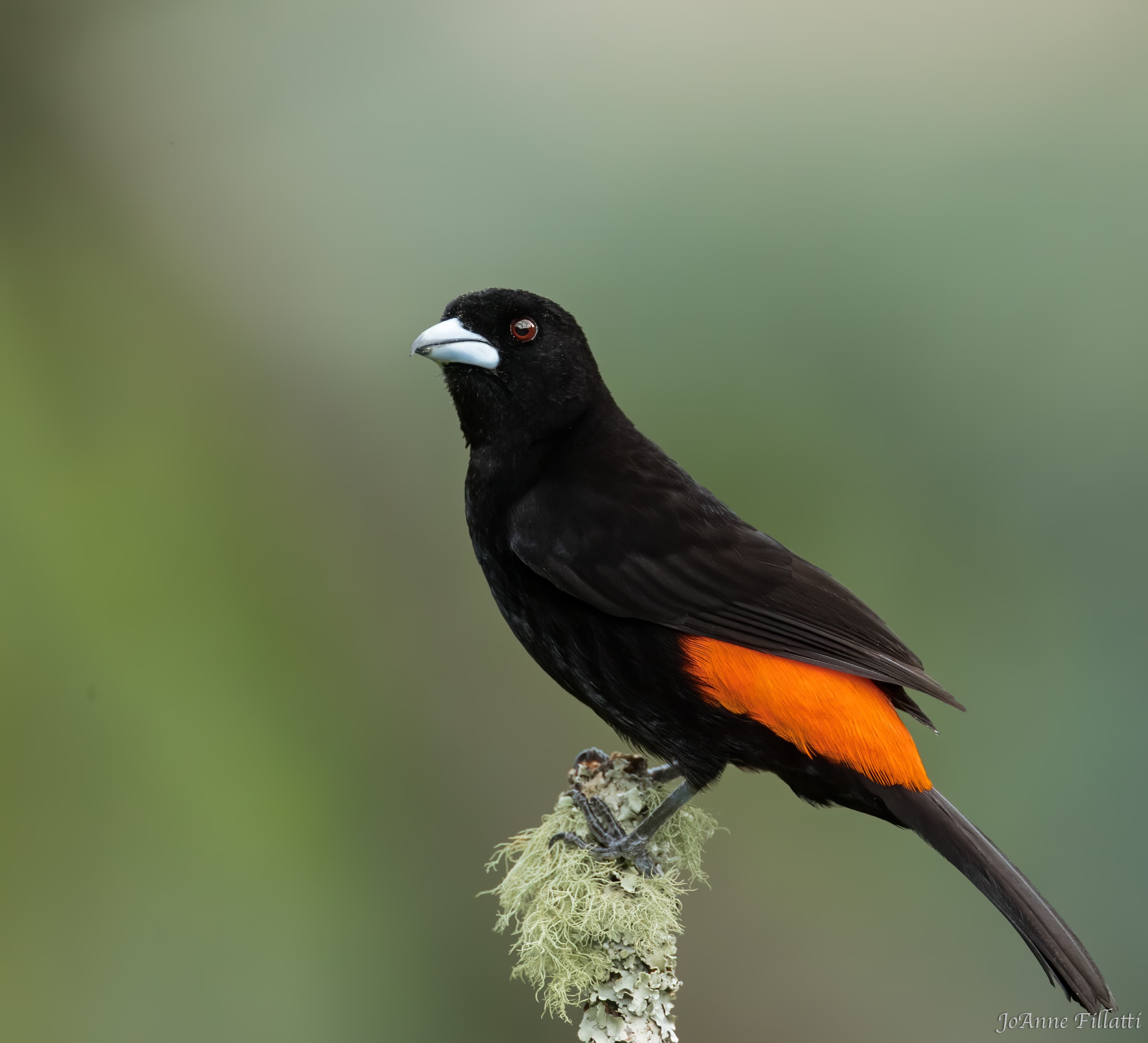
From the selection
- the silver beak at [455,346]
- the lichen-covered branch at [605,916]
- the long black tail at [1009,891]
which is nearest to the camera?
the long black tail at [1009,891]

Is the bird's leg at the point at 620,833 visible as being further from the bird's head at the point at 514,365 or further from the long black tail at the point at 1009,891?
the bird's head at the point at 514,365

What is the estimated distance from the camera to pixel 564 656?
2365 mm

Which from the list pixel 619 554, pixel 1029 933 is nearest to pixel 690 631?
pixel 619 554

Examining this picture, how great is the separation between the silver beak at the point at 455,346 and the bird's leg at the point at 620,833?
108 centimetres

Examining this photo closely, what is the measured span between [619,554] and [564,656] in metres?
0.29

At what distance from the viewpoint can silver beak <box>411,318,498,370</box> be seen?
93.0 inches

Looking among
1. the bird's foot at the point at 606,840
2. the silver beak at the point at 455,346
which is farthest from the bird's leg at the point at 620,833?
the silver beak at the point at 455,346

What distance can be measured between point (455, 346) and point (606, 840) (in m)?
1.23

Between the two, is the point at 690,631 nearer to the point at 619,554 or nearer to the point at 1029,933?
the point at 619,554

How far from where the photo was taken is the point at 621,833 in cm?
232

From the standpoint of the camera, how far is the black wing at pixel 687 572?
217 centimetres

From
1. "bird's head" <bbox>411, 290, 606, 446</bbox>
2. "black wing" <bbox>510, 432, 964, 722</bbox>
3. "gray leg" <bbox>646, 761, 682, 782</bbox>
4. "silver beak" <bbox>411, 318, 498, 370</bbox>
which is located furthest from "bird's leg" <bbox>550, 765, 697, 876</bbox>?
"silver beak" <bbox>411, 318, 498, 370</bbox>

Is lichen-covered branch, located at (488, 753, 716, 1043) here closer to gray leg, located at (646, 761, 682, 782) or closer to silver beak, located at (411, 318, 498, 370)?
gray leg, located at (646, 761, 682, 782)

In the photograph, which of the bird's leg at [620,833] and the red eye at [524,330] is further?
the red eye at [524,330]
